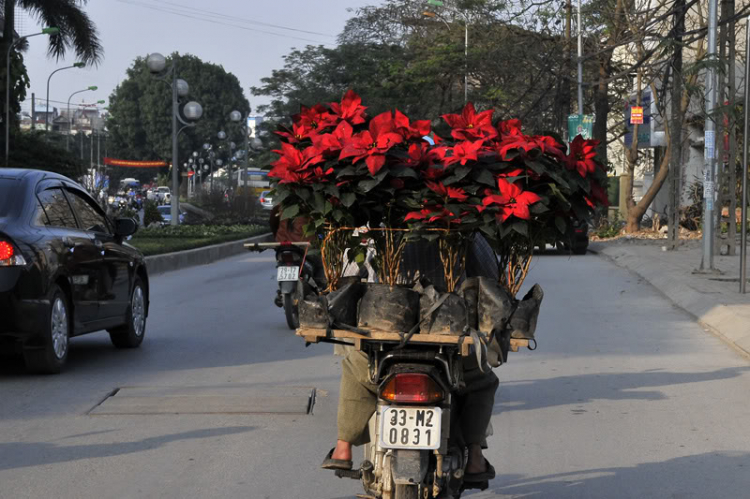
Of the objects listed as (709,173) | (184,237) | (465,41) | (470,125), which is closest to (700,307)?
(709,173)

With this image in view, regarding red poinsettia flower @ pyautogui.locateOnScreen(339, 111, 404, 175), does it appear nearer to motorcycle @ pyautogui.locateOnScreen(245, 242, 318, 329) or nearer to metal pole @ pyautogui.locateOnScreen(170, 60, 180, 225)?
motorcycle @ pyautogui.locateOnScreen(245, 242, 318, 329)

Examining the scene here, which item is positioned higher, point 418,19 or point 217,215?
point 418,19

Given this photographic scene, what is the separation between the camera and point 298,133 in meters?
4.62

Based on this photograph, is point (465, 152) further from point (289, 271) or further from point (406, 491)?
point (289, 271)

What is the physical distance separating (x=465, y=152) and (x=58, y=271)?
5.25 m

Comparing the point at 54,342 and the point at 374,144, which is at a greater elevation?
the point at 374,144

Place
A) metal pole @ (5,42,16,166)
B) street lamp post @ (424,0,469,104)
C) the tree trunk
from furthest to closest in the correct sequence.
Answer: street lamp post @ (424,0,469,104) < metal pole @ (5,42,16,166) < the tree trunk

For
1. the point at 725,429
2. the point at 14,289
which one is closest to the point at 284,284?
the point at 14,289

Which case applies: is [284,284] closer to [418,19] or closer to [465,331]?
[465,331]

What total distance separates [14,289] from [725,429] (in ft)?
16.7

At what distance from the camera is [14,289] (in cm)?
832

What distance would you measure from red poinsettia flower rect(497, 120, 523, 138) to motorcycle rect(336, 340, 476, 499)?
0.93m

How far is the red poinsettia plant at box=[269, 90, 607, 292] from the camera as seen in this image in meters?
4.31

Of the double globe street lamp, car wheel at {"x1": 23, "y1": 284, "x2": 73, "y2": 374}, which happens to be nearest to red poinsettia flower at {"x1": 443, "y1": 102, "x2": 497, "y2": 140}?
car wheel at {"x1": 23, "y1": 284, "x2": 73, "y2": 374}
